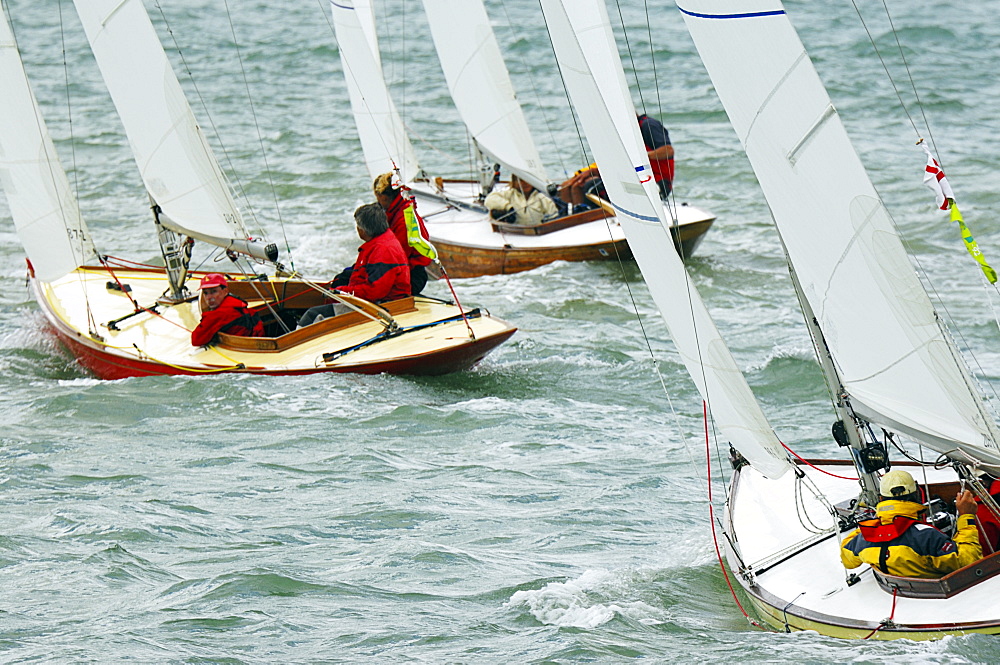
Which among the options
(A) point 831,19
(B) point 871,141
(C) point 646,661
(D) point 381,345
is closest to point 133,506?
(D) point 381,345

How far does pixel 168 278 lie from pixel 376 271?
6.20ft

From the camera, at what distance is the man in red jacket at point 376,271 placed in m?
8.63

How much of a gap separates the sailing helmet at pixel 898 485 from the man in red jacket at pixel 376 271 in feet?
15.7

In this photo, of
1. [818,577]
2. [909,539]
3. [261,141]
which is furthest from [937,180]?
[261,141]

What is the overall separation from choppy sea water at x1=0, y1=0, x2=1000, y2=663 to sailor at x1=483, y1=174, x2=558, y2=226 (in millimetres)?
798

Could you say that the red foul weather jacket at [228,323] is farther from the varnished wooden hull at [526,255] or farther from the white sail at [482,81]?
the white sail at [482,81]

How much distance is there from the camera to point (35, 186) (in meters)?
9.45

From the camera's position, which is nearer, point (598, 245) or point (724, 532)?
point (724, 532)

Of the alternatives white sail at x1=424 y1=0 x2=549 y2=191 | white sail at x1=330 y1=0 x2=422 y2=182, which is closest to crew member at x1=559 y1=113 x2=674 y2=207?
white sail at x1=424 y1=0 x2=549 y2=191

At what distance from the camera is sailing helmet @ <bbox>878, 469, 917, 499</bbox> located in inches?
175

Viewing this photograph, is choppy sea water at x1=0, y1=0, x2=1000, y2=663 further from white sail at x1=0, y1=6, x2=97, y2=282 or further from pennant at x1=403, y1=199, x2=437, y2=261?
pennant at x1=403, y1=199, x2=437, y2=261

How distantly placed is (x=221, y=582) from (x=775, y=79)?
3.10m

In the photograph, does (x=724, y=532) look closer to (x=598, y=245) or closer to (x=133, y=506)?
(x=133, y=506)

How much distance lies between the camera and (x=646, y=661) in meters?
4.68
